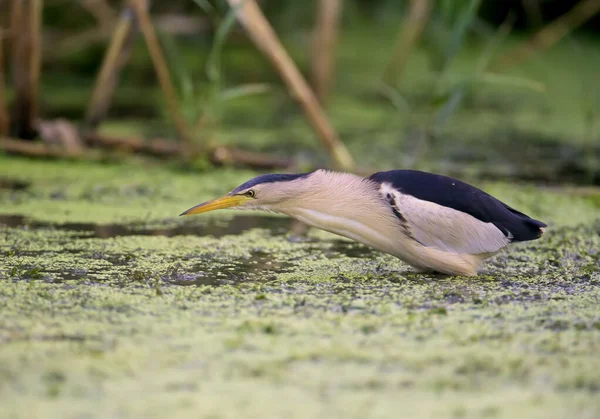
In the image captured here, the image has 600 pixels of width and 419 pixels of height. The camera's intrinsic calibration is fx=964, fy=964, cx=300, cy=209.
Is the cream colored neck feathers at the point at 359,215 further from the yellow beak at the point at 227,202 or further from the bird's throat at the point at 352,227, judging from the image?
the yellow beak at the point at 227,202

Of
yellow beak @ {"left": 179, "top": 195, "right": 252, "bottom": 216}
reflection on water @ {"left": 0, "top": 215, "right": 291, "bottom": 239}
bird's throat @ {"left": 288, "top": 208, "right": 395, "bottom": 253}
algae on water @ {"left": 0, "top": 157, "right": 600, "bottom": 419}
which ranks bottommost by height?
reflection on water @ {"left": 0, "top": 215, "right": 291, "bottom": 239}

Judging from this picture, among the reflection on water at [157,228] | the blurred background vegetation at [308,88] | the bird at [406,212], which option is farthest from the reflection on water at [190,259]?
the blurred background vegetation at [308,88]

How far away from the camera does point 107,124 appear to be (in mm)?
6086

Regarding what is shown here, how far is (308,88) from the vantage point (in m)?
6.30

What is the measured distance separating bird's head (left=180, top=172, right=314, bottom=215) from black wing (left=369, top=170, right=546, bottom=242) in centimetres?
30

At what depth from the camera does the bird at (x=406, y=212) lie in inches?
121

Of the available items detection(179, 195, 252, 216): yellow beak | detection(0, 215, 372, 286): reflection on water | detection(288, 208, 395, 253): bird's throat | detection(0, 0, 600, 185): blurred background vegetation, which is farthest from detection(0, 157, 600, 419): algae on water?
detection(0, 0, 600, 185): blurred background vegetation

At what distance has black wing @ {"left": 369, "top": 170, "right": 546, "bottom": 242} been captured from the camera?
3.11 meters

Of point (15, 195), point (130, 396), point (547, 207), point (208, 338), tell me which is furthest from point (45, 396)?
point (547, 207)

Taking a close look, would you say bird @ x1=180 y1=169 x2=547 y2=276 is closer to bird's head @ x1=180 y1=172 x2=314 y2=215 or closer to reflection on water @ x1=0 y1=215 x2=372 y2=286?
bird's head @ x1=180 y1=172 x2=314 y2=215

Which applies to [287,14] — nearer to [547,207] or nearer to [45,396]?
[547,207]

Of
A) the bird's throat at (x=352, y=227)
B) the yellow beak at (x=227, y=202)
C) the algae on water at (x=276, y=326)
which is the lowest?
the algae on water at (x=276, y=326)

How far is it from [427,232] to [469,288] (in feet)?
0.76

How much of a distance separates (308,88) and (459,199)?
3312mm
